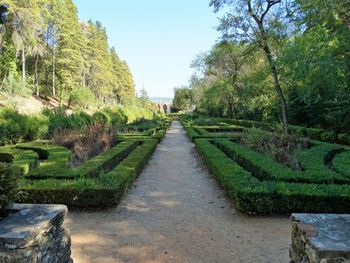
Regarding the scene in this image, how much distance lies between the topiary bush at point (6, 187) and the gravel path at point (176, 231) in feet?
3.64

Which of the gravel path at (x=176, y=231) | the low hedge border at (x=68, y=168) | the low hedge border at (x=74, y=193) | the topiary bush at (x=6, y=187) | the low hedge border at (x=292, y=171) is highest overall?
the topiary bush at (x=6, y=187)

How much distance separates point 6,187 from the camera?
2.83m

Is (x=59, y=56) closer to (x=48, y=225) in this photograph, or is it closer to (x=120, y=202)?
(x=120, y=202)

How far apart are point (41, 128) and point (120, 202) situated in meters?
10.3

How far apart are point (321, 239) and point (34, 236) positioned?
238 cm

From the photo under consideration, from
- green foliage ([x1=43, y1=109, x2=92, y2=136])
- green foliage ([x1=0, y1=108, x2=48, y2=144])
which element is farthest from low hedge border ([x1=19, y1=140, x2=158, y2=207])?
green foliage ([x1=43, y1=109, x2=92, y2=136])

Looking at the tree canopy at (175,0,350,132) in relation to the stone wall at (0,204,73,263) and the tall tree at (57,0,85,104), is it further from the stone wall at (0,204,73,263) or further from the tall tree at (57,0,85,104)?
the tall tree at (57,0,85,104)

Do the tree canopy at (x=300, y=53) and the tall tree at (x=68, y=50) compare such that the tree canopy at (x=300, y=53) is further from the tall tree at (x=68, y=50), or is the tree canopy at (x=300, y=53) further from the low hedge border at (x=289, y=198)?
the tall tree at (x=68, y=50)

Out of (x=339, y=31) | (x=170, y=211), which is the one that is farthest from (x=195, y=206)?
(x=339, y=31)

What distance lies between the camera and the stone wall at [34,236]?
2404mm

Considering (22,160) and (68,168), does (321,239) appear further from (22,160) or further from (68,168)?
(22,160)

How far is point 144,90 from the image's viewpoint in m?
66.0

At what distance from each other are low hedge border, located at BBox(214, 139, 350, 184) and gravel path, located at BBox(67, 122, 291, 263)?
1.00 meters

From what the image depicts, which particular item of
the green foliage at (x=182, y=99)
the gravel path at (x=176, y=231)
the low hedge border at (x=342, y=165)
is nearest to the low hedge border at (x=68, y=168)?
the gravel path at (x=176, y=231)
